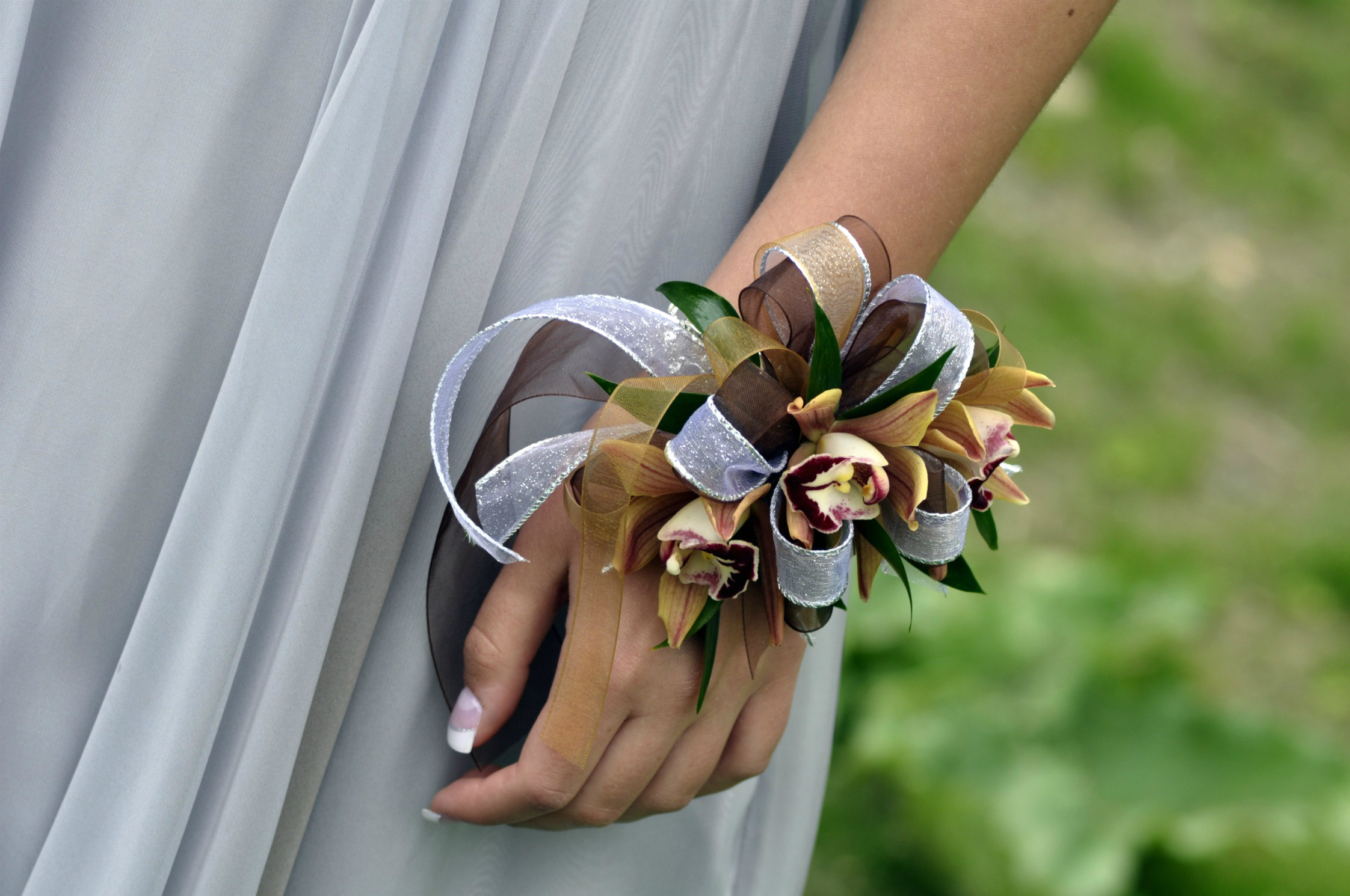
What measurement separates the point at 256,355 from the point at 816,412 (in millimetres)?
314

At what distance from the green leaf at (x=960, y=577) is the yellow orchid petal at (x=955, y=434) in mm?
91

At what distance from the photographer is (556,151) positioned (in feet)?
2.43

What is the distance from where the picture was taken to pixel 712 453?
64 centimetres

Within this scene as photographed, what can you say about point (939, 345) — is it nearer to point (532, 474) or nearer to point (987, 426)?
point (987, 426)

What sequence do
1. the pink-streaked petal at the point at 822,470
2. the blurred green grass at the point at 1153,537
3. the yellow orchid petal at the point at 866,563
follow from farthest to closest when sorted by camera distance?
the blurred green grass at the point at 1153,537 → the yellow orchid petal at the point at 866,563 → the pink-streaked petal at the point at 822,470

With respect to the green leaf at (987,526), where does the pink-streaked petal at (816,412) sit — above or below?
above

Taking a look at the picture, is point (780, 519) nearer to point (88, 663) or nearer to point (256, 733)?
point (256, 733)

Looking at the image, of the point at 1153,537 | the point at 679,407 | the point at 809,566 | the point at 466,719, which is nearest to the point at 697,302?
the point at 679,407

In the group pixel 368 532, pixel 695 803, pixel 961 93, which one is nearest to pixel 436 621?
pixel 368 532

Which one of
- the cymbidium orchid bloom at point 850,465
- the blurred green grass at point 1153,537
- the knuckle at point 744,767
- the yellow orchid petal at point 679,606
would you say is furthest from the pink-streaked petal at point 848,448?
the blurred green grass at point 1153,537

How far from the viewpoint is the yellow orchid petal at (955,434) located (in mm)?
679

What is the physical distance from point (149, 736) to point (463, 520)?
8.5 inches

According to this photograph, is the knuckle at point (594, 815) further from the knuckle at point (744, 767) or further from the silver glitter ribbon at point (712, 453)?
the silver glitter ribbon at point (712, 453)

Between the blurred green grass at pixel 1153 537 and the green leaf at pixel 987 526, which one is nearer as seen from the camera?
the green leaf at pixel 987 526
